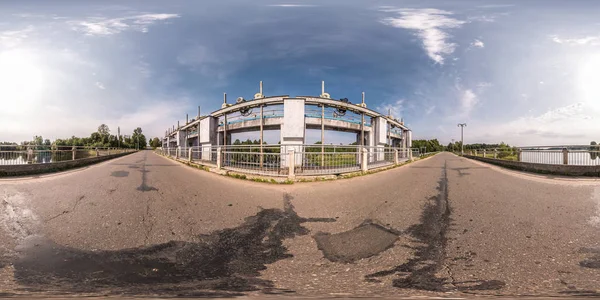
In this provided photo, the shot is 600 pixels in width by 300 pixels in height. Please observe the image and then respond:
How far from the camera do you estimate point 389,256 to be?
3.46 metres

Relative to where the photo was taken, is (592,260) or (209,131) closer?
(592,260)

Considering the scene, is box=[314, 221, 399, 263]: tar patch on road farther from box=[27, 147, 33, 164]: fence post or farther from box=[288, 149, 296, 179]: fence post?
box=[27, 147, 33, 164]: fence post

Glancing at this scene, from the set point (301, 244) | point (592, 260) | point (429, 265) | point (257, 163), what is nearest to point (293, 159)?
point (257, 163)

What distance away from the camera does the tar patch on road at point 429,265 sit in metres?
2.85

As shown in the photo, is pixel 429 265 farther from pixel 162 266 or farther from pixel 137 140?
pixel 137 140

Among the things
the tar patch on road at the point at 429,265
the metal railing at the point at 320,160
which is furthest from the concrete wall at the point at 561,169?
the tar patch on road at the point at 429,265

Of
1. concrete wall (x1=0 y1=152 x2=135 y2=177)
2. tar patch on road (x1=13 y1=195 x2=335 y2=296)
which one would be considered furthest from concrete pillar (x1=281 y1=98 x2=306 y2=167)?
concrete wall (x1=0 y1=152 x2=135 y2=177)

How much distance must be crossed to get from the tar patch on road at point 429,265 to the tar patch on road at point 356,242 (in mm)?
397

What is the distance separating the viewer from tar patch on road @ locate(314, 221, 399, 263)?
11.7 ft

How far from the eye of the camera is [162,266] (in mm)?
3324

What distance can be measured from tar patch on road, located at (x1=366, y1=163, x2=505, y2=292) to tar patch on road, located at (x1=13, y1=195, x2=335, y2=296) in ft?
5.25

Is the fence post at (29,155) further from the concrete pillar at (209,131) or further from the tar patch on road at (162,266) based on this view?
the tar patch on road at (162,266)

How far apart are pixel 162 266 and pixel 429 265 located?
3607mm

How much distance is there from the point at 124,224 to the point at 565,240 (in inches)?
288
